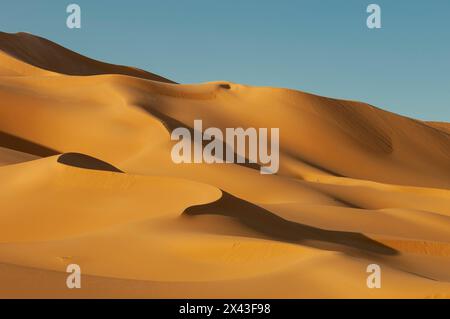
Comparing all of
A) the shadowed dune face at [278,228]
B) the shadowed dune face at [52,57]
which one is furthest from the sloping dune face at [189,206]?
the shadowed dune face at [52,57]

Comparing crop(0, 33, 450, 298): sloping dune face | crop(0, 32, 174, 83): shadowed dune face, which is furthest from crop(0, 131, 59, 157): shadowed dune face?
crop(0, 32, 174, 83): shadowed dune face

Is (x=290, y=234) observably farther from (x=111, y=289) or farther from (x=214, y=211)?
(x=111, y=289)

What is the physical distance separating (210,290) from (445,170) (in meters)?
31.4

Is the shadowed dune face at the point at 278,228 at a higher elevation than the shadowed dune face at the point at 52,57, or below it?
below

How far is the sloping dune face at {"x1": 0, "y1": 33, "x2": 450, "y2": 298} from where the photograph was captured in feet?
26.3

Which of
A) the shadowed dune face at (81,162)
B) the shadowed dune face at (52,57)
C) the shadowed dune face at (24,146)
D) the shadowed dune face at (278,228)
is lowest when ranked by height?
the shadowed dune face at (278,228)

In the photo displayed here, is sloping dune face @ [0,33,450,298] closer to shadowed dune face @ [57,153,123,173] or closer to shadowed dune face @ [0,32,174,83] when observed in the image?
shadowed dune face @ [57,153,123,173]

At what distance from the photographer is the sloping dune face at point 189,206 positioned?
8.02m

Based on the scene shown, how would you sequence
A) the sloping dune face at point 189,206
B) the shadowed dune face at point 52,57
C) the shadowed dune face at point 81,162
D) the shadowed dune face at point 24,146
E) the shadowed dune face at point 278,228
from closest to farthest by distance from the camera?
the sloping dune face at point 189,206
the shadowed dune face at point 278,228
the shadowed dune face at point 81,162
the shadowed dune face at point 24,146
the shadowed dune face at point 52,57

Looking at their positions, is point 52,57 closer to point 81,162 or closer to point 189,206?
point 81,162

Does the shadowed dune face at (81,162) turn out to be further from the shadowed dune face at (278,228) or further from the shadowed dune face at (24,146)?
the shadowed dune face at (24,146)

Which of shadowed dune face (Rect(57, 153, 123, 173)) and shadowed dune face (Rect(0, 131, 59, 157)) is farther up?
shadowed dune face (Rect(0, 131, 59, 157))

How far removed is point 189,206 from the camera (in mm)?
12000

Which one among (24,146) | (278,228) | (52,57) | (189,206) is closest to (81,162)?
(189,206)
